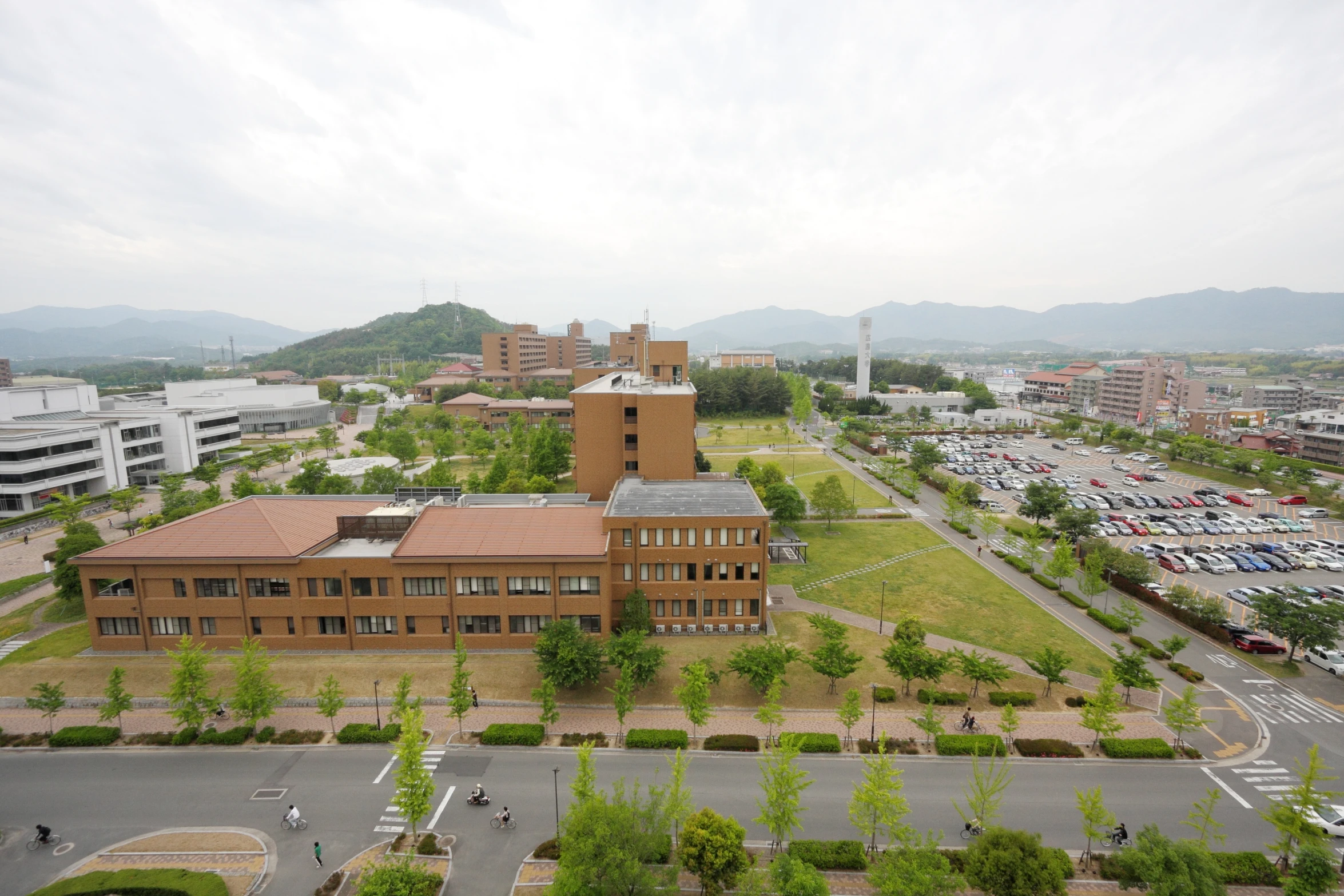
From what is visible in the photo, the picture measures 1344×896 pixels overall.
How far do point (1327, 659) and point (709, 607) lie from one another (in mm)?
37717

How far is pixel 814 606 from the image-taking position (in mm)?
43469

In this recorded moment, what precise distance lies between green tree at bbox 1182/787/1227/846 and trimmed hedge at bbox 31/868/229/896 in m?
33.4

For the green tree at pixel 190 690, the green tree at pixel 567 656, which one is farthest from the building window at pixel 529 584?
the green tree at pixel 190 690

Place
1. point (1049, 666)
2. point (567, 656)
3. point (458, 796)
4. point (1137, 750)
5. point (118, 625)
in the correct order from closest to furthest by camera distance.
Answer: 1. point (458, 796)
2. point (1137, 750)
3. point (567, 656)
4. point (1049, 666)
5. point (118, 625)

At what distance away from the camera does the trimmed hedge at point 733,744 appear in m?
28.0

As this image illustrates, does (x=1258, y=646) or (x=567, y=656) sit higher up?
(x=567, y=656)

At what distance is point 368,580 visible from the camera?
35625 millimetres

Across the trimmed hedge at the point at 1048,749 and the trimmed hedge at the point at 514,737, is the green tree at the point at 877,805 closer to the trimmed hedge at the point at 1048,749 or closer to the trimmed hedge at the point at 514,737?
the trimmed hedge at the point at 1048,749

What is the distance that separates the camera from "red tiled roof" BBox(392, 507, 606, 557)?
35656 mm

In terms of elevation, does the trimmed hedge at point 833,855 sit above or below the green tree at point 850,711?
below

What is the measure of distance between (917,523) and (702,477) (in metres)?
24.5

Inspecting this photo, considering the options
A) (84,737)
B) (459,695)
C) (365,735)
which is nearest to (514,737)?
(459,695)

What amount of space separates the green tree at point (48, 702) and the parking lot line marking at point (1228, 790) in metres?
54.3

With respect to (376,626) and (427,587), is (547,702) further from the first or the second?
(376,626)
